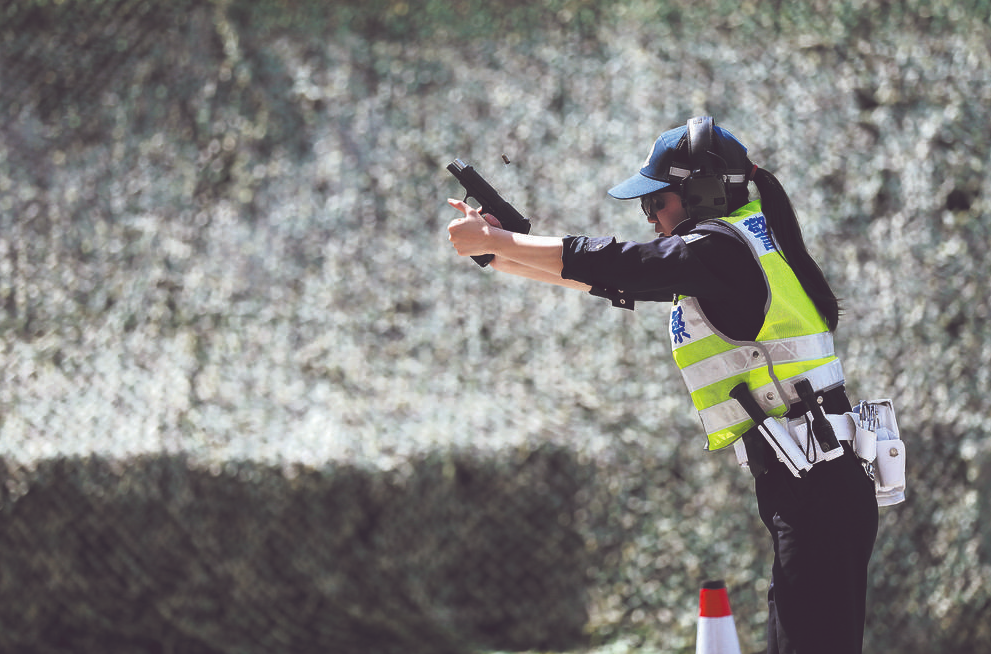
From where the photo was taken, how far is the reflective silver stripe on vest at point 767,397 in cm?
284

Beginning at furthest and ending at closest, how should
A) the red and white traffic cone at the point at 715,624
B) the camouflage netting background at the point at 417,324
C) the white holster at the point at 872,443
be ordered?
1. the camouflage netting background at the point at 417,324
2. the red and white traffic cone at the point at 715,624
3. the white holster at the point at 872,443

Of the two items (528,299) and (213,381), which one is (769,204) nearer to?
(528,299)

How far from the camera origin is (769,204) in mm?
2957

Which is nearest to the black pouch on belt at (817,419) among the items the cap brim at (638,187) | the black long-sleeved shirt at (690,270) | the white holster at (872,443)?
the white holster at (872,443)

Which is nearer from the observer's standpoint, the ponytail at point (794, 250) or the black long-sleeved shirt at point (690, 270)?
the black long-sleeved shirt at point (690, 270)

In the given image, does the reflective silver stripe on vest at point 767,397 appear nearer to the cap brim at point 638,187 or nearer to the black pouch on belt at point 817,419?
the black pouch on belt at point 817,419

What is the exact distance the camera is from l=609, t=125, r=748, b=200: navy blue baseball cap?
2.90 metres

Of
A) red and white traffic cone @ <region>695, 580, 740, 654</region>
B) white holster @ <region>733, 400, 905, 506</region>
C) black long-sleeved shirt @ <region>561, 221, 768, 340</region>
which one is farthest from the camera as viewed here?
red and white traffic cone @ <region>695, 580, 740, 654</region>

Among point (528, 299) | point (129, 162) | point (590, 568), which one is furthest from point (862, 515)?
point (129, 162)

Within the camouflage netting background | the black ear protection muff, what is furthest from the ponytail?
the camouflage netting background

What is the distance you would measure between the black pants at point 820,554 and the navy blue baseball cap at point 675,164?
81 centimetres

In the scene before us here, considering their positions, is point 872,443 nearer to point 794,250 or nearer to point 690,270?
point 794,250

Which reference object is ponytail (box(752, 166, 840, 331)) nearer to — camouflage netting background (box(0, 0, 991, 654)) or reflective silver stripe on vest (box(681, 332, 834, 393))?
reflective silver stripe on vest (box(681, 332, 834, 393))

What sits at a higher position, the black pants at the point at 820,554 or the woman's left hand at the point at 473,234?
the woman's left hand at the point at 473,234
